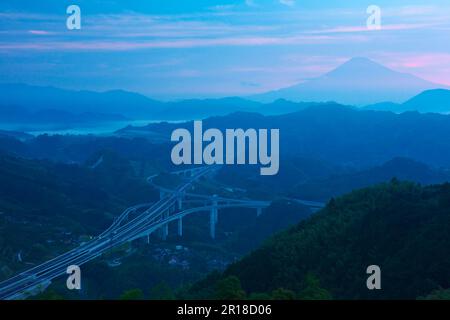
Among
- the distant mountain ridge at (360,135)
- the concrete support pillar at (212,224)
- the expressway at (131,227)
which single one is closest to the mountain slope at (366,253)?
the expressway at (131,227)

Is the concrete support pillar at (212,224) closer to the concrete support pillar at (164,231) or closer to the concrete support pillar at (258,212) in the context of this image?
the concrete support pillar at (258,212)

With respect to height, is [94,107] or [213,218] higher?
[94,107]

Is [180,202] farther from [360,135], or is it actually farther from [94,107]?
[360,135]

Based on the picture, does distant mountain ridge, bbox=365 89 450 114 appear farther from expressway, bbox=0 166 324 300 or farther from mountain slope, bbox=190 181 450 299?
mountain slope, bbox=190 181 450 299

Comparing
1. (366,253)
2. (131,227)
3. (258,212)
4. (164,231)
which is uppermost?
(258,212)

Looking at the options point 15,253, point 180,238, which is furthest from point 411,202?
point 180,238

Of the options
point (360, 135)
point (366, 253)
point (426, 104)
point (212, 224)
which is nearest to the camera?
point (366, 253)

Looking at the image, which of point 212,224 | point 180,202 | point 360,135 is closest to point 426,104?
point 360,135

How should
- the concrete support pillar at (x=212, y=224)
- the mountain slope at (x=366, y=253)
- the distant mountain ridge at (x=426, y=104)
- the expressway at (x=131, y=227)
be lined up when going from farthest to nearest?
the distant mountain ridge at (x=426, y=104) → the concrete support pillar at (x=212, y=224) → the expressway at (x=131, y=227) → the mountain slope at (x=366, y=253)
